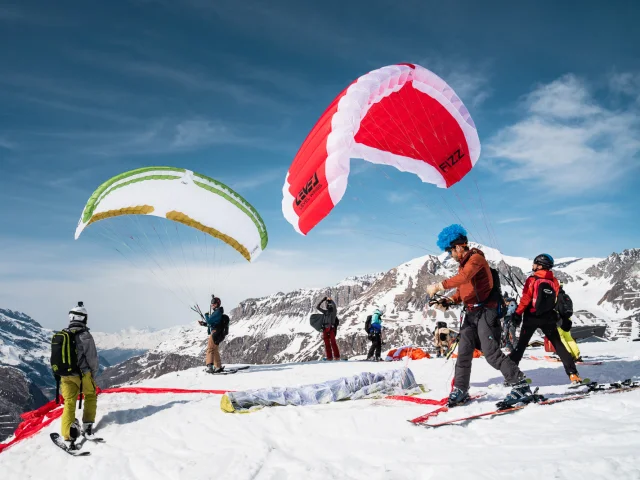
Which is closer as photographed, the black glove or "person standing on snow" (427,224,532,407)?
"person standing on snow" (427,224,532,407)

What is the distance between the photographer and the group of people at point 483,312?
5.82m

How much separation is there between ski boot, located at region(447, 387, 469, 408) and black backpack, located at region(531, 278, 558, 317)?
1.99 metres

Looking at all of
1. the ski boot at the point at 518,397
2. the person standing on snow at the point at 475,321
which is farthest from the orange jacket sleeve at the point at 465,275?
the ski boot at the point at 518,397

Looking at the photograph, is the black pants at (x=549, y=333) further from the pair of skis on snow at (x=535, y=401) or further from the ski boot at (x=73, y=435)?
the ski boot at (x=73, y=435)

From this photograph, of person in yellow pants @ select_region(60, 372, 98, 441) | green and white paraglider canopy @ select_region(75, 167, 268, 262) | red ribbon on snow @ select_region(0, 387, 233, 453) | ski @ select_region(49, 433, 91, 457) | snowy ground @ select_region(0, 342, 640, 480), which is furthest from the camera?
green and white paraglider canopy @ select_region(75, 167, 268, 262)

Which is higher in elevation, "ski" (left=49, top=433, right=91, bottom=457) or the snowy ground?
the snowy ground

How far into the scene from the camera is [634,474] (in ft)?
9.91

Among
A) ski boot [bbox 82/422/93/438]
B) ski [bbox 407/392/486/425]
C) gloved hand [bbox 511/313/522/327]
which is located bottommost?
ski boot [bbox 82/422/93/438]

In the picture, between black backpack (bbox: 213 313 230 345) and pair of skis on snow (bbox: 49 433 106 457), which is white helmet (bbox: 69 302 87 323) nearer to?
pair of skis on snow (bbox: 49 433 106 457)

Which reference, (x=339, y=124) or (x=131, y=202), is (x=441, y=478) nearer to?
(x=339, y=124)

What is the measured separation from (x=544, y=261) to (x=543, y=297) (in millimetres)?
747

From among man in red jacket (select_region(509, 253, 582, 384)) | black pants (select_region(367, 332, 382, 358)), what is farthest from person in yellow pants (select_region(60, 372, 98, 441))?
black pants (select_region(367, 332, 382, 358))

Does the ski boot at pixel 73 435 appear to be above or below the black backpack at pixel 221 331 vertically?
below

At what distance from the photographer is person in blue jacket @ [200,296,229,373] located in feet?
40.8
